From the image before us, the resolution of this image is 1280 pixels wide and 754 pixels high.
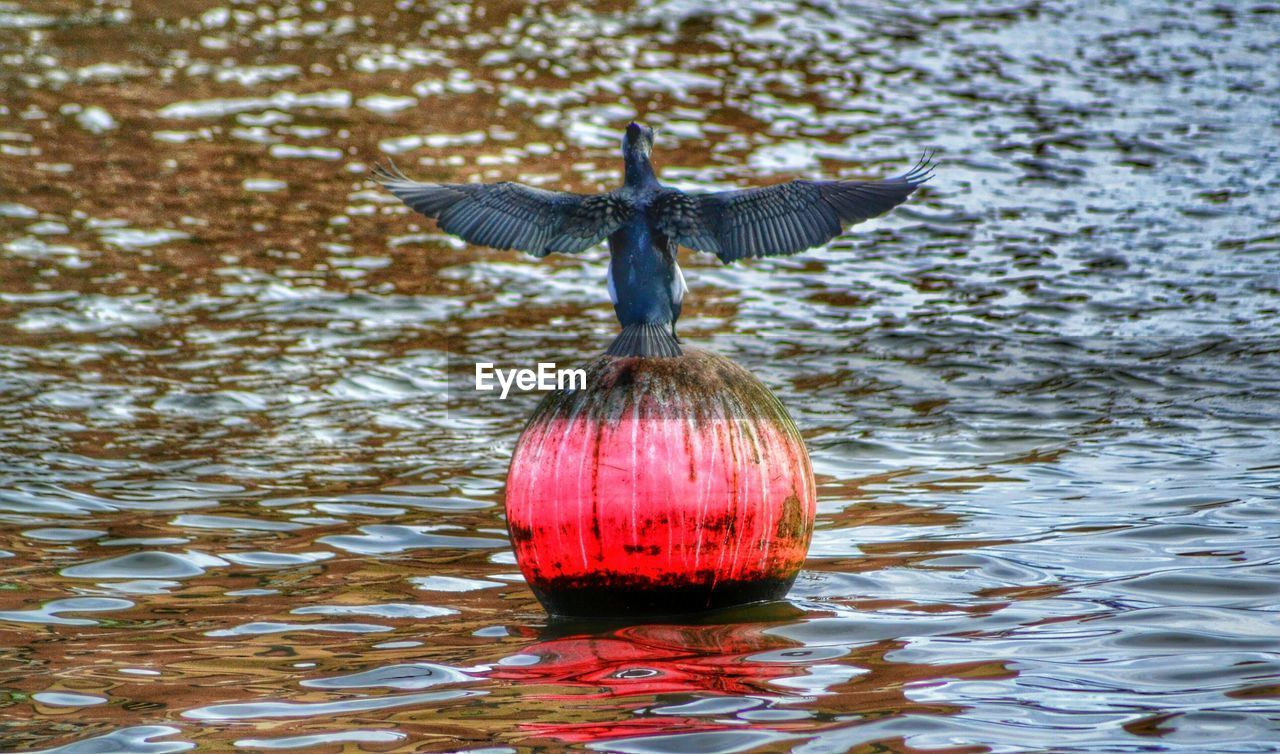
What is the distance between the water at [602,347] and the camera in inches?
227

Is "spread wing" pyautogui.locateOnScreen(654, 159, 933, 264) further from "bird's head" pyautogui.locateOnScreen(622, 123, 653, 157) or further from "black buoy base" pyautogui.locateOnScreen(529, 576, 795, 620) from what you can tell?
"black buoy base" pyautogui.locateOnScreen(529, 576, 795, 620)

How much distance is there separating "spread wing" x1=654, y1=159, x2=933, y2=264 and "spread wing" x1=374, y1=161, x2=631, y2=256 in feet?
0.84

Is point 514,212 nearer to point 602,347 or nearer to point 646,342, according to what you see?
point 646,342

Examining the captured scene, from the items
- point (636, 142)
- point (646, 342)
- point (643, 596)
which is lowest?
point (643, 596)

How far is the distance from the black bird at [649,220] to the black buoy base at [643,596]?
983mm

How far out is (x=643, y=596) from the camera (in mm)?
6516

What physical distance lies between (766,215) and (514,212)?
44.1 inches

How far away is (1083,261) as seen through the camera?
15.6 meters

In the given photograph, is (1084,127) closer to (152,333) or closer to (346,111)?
(346,111)

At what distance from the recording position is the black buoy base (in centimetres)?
649

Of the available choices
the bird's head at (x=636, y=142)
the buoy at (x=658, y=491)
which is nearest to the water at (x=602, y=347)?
the buoy at (x=658, y=491)

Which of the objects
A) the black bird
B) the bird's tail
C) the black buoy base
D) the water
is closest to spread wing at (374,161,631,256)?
the black bird

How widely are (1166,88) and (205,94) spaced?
1287 centimetres

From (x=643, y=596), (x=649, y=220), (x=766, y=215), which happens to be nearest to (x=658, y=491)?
(x=643, y=596)
